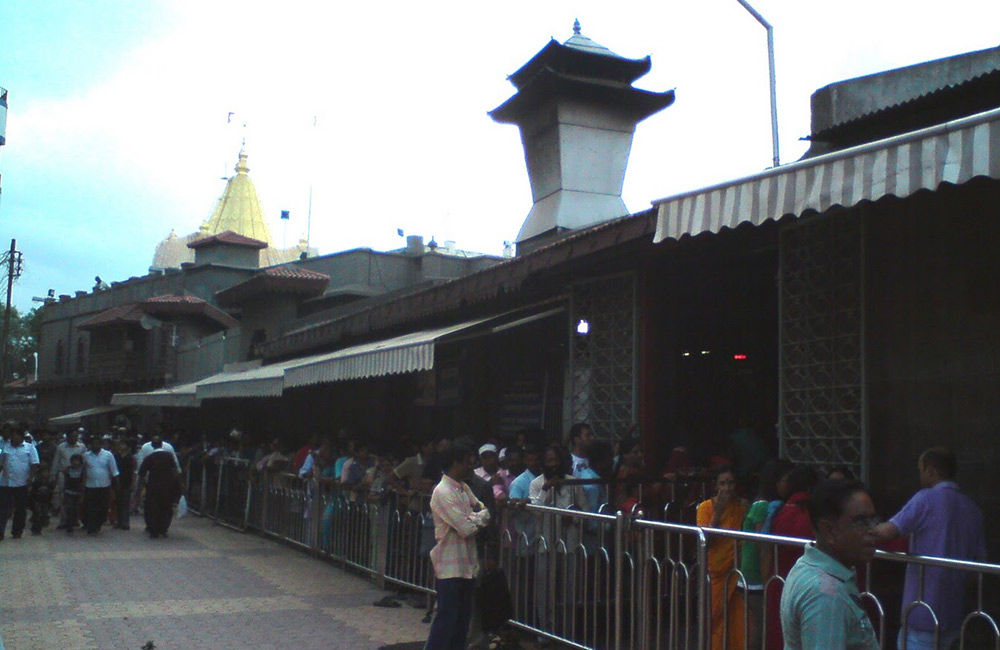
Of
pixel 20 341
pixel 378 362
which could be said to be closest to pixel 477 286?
pixel 378 362

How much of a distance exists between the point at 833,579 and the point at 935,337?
15.9ft

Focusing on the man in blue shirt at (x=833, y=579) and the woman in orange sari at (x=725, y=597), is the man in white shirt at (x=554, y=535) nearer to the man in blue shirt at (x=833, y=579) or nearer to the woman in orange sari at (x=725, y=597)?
the woman in orange sari at (x=725, y=597)

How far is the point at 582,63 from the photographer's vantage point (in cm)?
2350

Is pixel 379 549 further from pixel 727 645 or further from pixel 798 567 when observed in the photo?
pixel 798 567

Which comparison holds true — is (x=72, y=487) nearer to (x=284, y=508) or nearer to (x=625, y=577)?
(x=284, y=508)

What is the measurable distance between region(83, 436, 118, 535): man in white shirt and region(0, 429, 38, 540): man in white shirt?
123 centimetres

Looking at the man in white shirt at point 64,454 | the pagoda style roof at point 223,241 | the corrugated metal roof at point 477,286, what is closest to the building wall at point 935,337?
the corrugated metal roof at point 477,286

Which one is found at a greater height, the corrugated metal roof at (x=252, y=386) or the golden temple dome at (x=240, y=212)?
the golden temple dome at (x=240, y=212)

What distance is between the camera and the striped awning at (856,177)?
5297mm

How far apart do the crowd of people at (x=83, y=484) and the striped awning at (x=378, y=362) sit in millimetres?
3364

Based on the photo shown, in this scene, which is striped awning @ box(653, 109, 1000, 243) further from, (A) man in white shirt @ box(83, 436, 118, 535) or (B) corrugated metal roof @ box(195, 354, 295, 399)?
(A) man in white shirt @ box(83, 436, 118, 535)

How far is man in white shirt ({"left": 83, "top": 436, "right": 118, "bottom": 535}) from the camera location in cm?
1717

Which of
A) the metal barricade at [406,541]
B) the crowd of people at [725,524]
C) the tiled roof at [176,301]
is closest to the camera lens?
the crowd of people at [725,524]

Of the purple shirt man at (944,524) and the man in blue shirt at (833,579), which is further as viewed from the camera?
the purple shirt man at (944,524)
